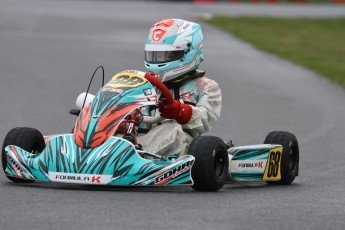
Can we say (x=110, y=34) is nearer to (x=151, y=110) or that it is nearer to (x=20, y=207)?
(x=151, y=110)

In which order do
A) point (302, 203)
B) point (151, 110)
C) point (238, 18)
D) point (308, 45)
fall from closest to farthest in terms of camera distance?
1. point (302, 203)
2. point (151, 110)
3. point (308, 45)
4. point (238, 18)

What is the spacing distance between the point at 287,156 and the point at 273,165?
0.17 m

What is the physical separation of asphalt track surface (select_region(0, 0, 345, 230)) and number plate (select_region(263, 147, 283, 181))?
141 millimetres

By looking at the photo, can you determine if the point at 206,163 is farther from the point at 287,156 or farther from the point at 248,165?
the point at 287,156

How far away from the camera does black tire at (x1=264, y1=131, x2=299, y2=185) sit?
29.3 ft

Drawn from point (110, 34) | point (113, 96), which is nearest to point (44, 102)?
point (113, 96)

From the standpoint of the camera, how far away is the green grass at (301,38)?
21344mm

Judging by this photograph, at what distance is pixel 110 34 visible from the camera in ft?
82.6

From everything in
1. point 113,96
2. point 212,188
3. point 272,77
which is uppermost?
point 113,96

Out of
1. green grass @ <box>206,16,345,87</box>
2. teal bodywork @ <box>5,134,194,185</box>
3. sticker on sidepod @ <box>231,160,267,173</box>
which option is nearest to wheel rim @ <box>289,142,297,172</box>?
sticker on sidepod @ <box>231,160,267,173</box>

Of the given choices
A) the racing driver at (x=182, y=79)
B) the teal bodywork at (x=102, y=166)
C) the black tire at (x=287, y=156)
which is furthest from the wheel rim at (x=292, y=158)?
the teal bodywork at (x=102, y=166)

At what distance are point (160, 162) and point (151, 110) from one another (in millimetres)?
1245

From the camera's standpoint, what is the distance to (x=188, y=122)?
8500 mm

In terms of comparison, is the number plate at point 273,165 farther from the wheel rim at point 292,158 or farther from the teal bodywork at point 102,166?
the teal bodywork at point 102,166
